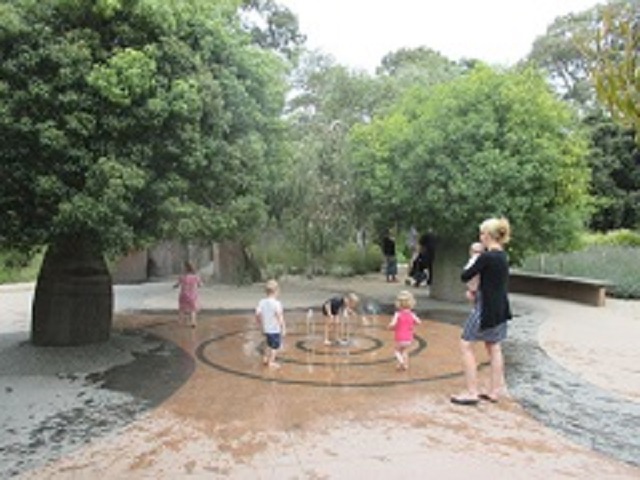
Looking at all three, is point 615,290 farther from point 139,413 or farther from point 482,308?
point 139,413

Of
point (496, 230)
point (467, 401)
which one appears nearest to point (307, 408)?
point (467, 401)

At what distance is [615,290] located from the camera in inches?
607

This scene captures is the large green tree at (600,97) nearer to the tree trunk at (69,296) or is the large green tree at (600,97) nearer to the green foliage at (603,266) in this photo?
the green foliage at (603,266)

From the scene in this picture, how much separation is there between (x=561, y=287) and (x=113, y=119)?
12.1 metres

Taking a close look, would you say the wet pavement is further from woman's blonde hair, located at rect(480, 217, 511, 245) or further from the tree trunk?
woman's blonde hair, located at rect(480, 217, 511, 245)

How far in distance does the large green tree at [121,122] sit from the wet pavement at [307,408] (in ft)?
5.80

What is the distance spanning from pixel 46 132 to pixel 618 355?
26.7 ft

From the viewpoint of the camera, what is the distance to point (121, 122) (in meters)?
6.82

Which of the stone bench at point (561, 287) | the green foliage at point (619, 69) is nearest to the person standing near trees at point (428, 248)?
the stone bench at point (561, 287)

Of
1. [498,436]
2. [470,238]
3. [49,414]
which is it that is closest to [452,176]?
[470,238]

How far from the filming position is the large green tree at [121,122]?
21.8 feet

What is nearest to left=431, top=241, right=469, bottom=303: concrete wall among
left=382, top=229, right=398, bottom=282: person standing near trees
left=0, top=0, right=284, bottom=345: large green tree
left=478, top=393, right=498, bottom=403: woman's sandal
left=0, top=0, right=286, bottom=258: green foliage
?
left=382, top=229, right=398, bottom=282: person standing near trees

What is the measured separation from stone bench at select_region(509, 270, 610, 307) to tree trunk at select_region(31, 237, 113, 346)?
10873 millimetres

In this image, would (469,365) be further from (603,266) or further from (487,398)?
(603,266)
